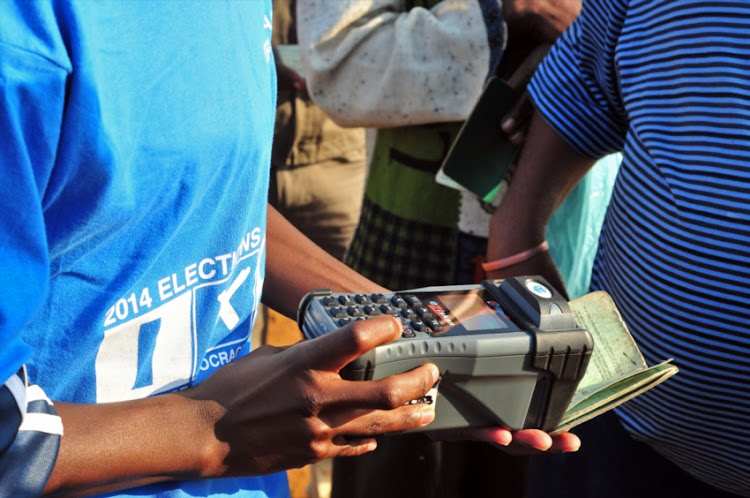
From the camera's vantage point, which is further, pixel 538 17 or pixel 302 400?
pixel 538 17

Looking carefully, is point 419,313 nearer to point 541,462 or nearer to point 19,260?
point 19,260

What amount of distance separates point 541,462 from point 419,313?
70cm

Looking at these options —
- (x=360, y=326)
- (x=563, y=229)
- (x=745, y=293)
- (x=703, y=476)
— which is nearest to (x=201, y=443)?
(x=360, y=326)

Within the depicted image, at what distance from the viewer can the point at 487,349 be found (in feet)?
2.26

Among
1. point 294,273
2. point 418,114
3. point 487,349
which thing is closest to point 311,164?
point 418,114

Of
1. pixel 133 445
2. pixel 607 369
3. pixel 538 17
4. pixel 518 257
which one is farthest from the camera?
pixel 538 17

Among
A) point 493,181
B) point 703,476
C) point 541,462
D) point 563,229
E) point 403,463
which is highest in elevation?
point 493,181

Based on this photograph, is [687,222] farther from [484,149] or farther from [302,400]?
[302,400]

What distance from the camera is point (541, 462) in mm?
1320

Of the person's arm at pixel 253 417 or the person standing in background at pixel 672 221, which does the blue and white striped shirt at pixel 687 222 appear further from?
the person's arm at pixel 253 417

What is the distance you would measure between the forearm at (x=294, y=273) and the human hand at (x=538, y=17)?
2.37 ft

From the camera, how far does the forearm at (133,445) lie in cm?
57

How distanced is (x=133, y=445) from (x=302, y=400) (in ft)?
0.44

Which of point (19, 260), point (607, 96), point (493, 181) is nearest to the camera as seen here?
point (19, 260)
